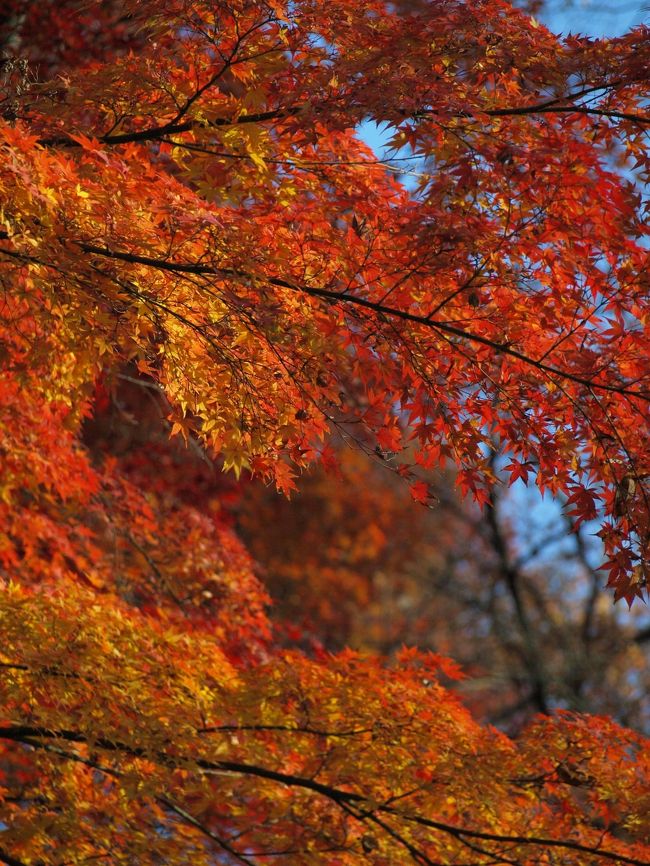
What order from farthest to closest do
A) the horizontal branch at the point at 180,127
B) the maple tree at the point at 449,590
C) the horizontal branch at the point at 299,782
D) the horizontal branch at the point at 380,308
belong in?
1. the maple tree at the point at 449,590
2. the horizontal branch at the point at 299,782
3. the horizontal branch at the point at 180,127
4. the horizontal branch at the point at 380,308

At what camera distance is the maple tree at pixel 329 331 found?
4.19 metres

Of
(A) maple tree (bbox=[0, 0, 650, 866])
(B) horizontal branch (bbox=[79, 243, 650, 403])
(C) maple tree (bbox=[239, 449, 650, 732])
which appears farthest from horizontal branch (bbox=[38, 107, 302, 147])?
(C) maple tree (bbox=[239, 449, 650, 732])

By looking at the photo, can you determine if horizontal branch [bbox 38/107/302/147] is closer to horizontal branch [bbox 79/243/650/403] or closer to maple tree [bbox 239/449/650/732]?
horizontal branch [bbox 79/243/650/403]

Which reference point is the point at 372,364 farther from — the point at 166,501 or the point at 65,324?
the point at 166,501

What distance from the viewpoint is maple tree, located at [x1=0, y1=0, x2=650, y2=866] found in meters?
4.19

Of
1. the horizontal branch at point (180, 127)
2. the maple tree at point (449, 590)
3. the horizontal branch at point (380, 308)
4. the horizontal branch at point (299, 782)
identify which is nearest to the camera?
the horizontal branch at point (380, 308)

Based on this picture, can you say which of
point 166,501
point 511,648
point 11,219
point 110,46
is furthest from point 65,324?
point 511,648

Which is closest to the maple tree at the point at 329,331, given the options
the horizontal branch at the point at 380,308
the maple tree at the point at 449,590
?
the horizontal branch at the point at 380,308

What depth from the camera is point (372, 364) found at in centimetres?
439

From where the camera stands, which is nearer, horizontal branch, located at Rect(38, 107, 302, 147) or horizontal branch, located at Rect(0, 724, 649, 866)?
horizontal branch, located at Rect(38, 107, 302, 147)

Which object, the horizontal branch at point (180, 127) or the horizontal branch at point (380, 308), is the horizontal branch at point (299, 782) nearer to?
the horizontal branch at point (380, 308)

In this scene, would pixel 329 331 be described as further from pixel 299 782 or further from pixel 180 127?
pixel 299 782

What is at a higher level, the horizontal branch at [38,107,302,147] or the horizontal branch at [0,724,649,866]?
the horizontal branch at [38,107,302,147]

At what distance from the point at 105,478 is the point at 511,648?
40.3ft
